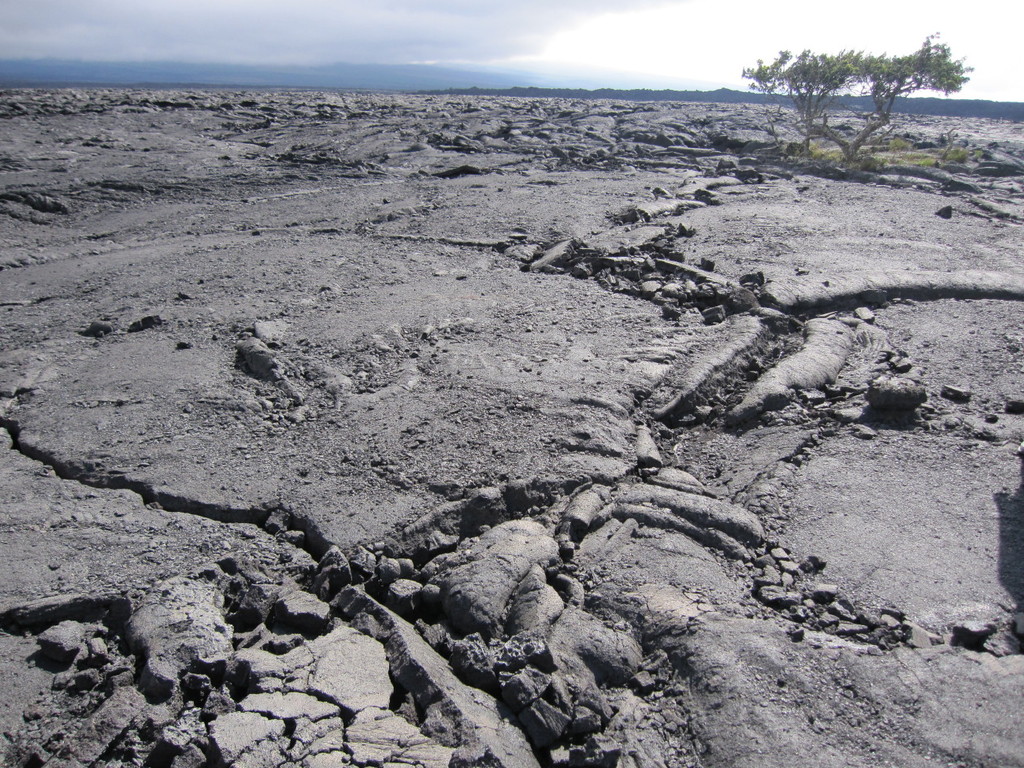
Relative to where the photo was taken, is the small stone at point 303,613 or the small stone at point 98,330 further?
the small stone at point 98,330

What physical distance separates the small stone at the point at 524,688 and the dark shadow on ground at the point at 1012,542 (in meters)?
1.94

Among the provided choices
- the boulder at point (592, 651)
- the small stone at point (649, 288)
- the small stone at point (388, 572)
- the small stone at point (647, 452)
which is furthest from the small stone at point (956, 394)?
the small stone at point (388, 572)

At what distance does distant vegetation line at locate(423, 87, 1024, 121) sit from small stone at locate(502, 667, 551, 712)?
35028 millimetres

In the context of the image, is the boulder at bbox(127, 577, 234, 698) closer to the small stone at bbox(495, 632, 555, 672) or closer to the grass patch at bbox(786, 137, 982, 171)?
the small stone at bbox(495, 632, 555, 672)

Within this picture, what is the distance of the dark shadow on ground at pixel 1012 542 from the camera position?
281cm

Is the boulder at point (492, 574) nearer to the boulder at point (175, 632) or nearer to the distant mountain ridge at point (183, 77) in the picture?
the boulder at point (175, 632)

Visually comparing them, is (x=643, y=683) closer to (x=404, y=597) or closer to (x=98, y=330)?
Result: (x=404, y=597)

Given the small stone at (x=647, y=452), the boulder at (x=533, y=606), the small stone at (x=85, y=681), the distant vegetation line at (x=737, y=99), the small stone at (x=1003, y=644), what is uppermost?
the distant vegetation line at (x=737, y=99)

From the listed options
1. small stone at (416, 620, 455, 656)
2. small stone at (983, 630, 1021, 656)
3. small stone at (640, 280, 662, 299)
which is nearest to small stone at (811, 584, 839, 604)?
small stone at (983, 630, 1021, 656)

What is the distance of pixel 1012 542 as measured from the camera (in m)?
3.08

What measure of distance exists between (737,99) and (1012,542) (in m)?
38.6

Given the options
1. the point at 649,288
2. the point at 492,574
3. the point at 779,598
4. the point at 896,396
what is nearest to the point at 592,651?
the point at 492,574

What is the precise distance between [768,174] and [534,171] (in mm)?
4321

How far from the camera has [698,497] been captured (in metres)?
3.42
